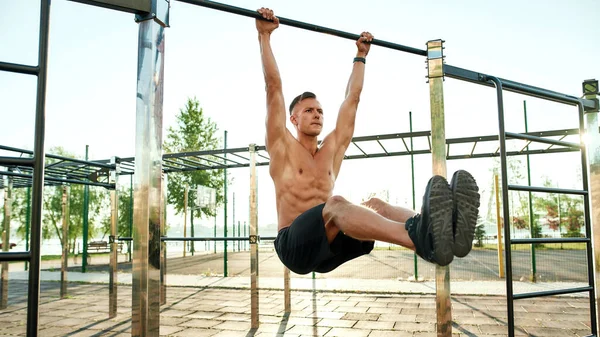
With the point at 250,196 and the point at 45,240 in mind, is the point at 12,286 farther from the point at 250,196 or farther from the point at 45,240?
the point at 45,240

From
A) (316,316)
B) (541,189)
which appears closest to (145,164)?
(541,189)

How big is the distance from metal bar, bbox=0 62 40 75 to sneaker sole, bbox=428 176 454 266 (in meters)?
1.64

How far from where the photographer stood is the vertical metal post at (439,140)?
2.37 meters

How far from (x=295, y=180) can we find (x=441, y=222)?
1127 millimetres

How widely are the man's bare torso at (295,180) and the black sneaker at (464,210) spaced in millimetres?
1024

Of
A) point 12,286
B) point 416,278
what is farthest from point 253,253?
point 12,286

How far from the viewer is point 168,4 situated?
197 centimetres

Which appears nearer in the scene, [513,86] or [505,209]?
[505,209]

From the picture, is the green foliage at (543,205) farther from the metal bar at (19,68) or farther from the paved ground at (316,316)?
the metal bar at (19,68)

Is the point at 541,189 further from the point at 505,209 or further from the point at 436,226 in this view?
the point at 436,226

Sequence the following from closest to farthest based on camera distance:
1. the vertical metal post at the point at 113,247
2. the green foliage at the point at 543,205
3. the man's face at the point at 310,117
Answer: the man's face at the point at 310,117, the vertical metal post at the point at 113,247, the green foliage at the point at 543,205

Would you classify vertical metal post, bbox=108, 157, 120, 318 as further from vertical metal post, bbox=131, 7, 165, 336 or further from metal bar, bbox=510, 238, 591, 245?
metal bar, bbox=510, 238, 591, 245

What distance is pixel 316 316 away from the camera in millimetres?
4984

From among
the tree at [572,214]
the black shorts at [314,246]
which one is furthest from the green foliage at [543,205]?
the black shorts at [314,246]
